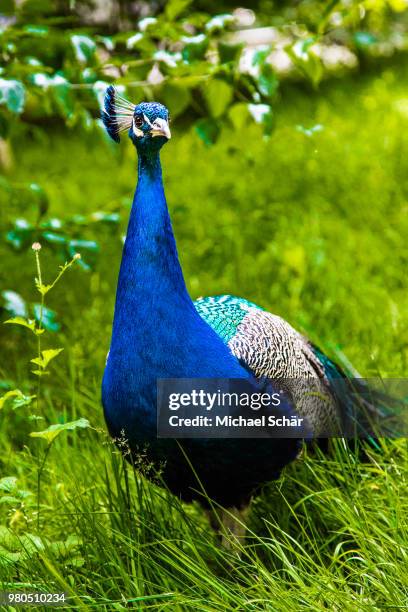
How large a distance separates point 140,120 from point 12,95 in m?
0.65

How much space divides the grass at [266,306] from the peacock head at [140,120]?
77 centimetres

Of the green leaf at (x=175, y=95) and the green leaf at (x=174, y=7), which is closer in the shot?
the green leaf at (x=174, y=7)

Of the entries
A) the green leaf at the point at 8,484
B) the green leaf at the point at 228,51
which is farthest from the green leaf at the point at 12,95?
the green leaf at the point at 8,484

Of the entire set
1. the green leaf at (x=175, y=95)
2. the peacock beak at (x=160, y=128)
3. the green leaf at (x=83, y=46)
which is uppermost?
the green leaf at (x=83, y=46)

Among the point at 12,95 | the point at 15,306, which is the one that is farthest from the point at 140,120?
the point at 15,306

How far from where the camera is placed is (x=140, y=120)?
2.35m

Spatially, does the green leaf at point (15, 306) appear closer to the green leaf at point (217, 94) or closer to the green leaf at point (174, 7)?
the green leaf at point (217, 94)

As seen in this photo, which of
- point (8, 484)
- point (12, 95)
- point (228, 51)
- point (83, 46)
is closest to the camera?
point (8, 484)

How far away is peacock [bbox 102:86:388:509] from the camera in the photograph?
91.4 inches

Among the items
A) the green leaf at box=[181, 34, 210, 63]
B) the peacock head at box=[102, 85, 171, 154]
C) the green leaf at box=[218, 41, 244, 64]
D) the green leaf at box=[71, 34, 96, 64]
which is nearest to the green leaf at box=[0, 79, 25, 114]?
the green leaf at box=[71, 34, 96, 64]

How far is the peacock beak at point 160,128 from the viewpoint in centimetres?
229

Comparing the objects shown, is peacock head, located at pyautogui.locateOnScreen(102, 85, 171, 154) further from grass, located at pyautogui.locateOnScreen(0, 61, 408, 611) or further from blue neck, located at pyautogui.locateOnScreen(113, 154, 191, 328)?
grass, located at pyautogui.locateOnScreen(0, 61, 408, 611)

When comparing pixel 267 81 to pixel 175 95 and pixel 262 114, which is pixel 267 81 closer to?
pixel 262 114

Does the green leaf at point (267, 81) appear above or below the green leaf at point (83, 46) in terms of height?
below
